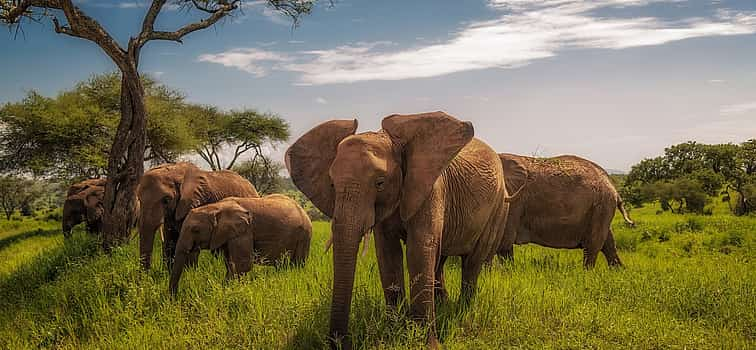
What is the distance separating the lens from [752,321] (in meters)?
6.90

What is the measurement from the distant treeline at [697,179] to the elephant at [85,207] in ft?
93.1

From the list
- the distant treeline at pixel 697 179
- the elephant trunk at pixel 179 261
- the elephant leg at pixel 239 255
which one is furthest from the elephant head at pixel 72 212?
the distant treeline at pixel 697 179

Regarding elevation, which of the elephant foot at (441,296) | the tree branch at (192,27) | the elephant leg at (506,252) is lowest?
the elephant leg at (506,252)

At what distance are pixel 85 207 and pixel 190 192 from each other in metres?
8.52

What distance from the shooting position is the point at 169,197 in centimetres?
1023

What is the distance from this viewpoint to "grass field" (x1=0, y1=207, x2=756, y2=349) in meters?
5.93

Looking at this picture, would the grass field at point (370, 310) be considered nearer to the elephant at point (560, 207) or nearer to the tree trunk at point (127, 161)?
the elephant at point (560, 207)

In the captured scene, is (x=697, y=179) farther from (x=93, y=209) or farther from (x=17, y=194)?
(x=17, y=194)

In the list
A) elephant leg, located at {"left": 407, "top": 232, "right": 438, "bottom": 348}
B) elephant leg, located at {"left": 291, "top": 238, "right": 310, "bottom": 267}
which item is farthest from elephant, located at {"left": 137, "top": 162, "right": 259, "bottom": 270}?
elephant leg, located at {"left": 407, "top": 232, "right": 438, "bottom": 348}

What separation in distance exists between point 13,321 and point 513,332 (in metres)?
6.94

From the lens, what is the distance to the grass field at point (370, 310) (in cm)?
593

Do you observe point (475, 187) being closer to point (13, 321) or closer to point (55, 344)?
point (55, 344)

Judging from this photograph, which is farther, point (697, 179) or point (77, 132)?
point (697, 179)

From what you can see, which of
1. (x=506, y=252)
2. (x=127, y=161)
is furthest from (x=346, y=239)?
(x=127, y=161)
